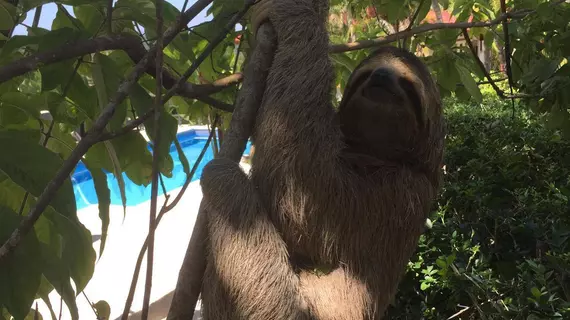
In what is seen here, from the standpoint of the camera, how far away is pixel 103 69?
323cm

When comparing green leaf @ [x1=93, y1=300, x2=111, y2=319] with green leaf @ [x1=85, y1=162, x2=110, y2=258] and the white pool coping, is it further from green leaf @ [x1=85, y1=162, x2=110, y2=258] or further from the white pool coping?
the white pool coping

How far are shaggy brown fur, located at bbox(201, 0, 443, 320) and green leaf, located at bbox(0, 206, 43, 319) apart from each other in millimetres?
1289

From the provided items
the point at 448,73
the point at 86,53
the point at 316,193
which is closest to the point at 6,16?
the point at 86,53

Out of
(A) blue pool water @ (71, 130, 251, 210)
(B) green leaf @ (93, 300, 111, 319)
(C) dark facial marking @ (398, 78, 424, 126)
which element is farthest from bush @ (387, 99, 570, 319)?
(A) blue pool water @ (71, 130, 251, 210)

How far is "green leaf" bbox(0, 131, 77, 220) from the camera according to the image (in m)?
2.33

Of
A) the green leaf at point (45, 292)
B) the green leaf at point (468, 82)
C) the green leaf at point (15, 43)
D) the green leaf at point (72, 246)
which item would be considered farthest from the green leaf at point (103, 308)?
the green leaf at point (468, 82)

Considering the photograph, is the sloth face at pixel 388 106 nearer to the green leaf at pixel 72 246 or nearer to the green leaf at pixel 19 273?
the green leaf at pixel 72 246

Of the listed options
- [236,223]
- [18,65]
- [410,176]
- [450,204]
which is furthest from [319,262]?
[450,204]

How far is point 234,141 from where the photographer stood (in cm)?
315

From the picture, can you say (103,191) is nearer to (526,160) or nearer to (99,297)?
(526,160)

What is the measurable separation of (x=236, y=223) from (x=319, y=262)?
706mm

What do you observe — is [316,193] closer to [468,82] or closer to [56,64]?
[56,64]

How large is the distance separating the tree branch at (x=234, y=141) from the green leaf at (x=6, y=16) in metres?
1.35

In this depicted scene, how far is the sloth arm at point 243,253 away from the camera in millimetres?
3426
